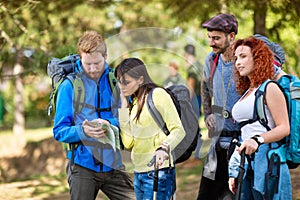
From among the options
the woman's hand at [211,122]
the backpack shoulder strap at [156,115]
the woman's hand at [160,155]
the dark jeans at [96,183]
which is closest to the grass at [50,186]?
the dark jeans at [96,183]

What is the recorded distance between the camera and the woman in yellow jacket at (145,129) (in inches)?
146

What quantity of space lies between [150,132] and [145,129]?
4 centimetres

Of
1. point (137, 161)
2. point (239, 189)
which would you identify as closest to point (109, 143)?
point (137, 161)

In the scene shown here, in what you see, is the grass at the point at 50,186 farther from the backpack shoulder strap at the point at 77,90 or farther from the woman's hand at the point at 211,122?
the backpack shoulder strap at the point at 77,90

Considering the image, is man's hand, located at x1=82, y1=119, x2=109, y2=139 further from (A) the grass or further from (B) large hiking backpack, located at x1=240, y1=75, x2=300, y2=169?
(A) the grass

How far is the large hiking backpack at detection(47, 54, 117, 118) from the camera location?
3.99 m

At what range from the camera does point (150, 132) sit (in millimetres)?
3770

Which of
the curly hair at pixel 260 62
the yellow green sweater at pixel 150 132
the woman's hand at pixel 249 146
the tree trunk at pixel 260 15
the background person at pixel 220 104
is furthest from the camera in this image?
the tree trunk at pixel 260 15

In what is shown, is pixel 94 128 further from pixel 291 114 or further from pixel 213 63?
pixel 291 114

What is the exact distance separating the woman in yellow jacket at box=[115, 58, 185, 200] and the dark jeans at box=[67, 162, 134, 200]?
34 cm

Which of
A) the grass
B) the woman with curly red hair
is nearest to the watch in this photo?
the woman with curly red hair

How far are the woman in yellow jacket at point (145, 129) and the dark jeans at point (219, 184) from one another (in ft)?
1.63

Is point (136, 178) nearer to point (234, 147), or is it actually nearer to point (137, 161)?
point (137, 161)

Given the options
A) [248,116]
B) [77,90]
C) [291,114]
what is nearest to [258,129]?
[248,116]
